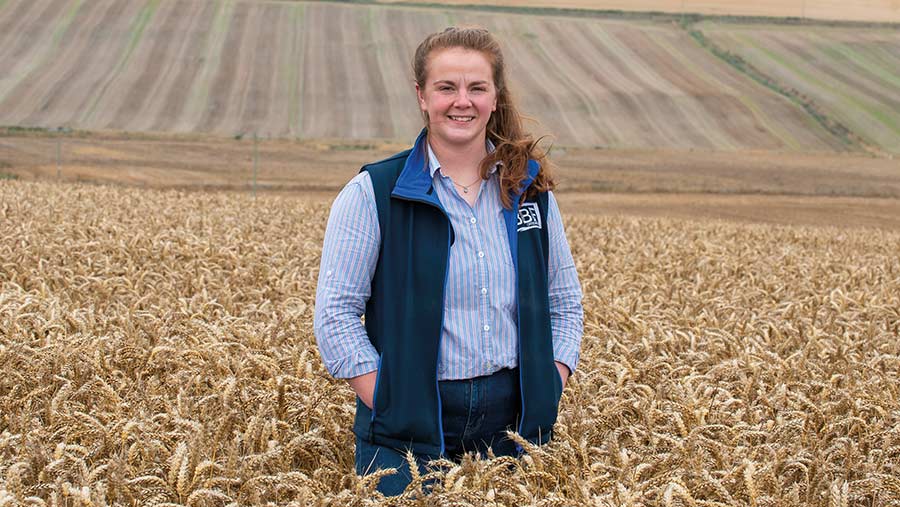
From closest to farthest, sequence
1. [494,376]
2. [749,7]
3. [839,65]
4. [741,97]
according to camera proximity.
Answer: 1. [494,376]
2. [741,97]
3. [839,65]
4. [749,7]

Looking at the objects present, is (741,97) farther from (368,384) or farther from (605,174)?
(368,384)

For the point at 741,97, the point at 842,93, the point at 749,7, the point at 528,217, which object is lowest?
the point at 528,217

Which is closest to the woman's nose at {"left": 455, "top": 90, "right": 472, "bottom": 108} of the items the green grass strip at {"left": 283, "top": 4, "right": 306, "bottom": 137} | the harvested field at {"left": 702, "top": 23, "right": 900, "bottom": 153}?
Answer: the green grass strip at {"left": 283, "top": 4, "right": 306, "bottom": 137}

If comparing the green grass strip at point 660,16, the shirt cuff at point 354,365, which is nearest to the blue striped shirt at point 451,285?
the shirt cuff at point 354,365

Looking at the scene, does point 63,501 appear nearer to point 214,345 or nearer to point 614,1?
point 214,345

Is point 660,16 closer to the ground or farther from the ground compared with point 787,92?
farther from the ground

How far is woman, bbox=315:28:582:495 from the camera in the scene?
319 cm

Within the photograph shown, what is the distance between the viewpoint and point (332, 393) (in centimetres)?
457

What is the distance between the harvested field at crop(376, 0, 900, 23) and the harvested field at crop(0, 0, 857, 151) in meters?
5.76

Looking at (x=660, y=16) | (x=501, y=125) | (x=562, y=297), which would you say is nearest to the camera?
(x=501, y=125)

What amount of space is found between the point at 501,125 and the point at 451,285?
0.63m

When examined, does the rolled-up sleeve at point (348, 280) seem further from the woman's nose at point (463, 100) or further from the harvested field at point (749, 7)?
the harvested field at point (749, 7)

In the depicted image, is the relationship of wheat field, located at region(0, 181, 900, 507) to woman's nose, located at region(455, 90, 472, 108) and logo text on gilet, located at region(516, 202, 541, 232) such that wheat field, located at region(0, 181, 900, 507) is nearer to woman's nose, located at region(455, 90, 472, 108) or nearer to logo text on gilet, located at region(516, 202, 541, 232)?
logo text on gilet, located at region(516, 202, 541, 232)

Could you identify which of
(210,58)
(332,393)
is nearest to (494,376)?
(332,393)
